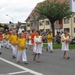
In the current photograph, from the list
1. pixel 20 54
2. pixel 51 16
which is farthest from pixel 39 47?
pixel 51 16

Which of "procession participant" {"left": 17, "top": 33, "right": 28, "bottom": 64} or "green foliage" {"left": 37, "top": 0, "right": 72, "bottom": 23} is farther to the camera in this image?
"green foliage" {"left": 37, "top": 0, "right": 72, "bottom": 23}

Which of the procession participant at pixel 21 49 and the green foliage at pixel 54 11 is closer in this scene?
the procession participant at pixel 21 49

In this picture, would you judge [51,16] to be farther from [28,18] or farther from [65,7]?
[28,18]

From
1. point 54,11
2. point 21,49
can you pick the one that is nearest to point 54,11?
point 54,11

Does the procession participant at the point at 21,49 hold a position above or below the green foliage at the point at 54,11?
below

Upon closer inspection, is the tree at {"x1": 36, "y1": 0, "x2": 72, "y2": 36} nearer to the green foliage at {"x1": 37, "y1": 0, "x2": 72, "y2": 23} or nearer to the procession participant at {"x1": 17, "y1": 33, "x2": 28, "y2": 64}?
the green foliage at {"x1": 37, "y1": 0, "x2": 72, "y2": 23}

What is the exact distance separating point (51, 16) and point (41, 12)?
1874 millimetres

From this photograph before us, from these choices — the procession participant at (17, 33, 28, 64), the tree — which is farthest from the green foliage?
the procession participant at (17, 33, 28, 64)

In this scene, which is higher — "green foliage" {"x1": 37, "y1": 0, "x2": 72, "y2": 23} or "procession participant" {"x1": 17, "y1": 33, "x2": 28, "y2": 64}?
"green foliage" {"x1": 37, "y1": 0, "x2": 72, "y2": 23}

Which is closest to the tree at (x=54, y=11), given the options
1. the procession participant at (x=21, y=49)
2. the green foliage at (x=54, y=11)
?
the green foliage at (x=54, y=11)

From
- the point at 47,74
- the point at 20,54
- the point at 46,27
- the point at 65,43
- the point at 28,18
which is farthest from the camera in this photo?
the point at 28,18

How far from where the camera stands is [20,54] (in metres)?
12.5

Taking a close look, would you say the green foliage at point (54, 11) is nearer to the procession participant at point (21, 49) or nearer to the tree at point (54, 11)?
the tree at point (54, 11)

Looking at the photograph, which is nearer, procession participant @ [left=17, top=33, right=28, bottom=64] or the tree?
procession participant @ [left=17, top=33, right=28, bottom=64]
